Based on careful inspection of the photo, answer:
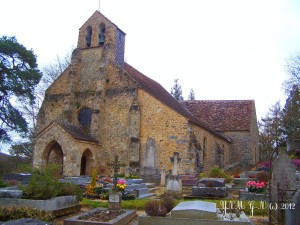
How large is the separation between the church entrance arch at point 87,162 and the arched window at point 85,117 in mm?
2665

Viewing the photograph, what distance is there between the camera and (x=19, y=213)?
27.2ft

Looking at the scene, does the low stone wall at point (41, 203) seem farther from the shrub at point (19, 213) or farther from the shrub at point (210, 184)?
the shrub at point (210, 184)

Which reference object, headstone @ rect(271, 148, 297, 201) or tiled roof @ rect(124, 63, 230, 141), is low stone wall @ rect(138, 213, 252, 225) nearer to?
headstone @ rect(271, 148, 297, 201)

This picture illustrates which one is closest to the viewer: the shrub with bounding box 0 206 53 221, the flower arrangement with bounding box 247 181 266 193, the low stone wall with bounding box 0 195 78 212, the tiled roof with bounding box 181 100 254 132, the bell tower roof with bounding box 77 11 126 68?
the shrub with bounding box 0 206 53 221

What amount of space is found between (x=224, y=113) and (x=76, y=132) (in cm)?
1676

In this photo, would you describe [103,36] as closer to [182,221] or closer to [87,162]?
[87,162]

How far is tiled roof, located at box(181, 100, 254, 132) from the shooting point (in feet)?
108

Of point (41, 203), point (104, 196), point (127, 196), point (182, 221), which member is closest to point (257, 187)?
point (127, 196)

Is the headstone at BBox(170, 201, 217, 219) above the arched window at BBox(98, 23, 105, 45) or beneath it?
beneath

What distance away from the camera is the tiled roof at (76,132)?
907 inches

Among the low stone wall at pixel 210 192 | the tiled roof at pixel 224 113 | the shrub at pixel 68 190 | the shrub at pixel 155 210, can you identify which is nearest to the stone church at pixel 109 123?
the tiled roof at pixel 224 113

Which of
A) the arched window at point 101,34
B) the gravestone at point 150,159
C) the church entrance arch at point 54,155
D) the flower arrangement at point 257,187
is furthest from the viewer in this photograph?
the arched window at point 101,34

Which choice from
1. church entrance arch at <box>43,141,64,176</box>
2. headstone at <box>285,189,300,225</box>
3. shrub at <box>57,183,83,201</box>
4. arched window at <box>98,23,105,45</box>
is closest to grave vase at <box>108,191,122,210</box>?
shrub at <box>57,183,83,201</box>

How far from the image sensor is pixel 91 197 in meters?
14.1
